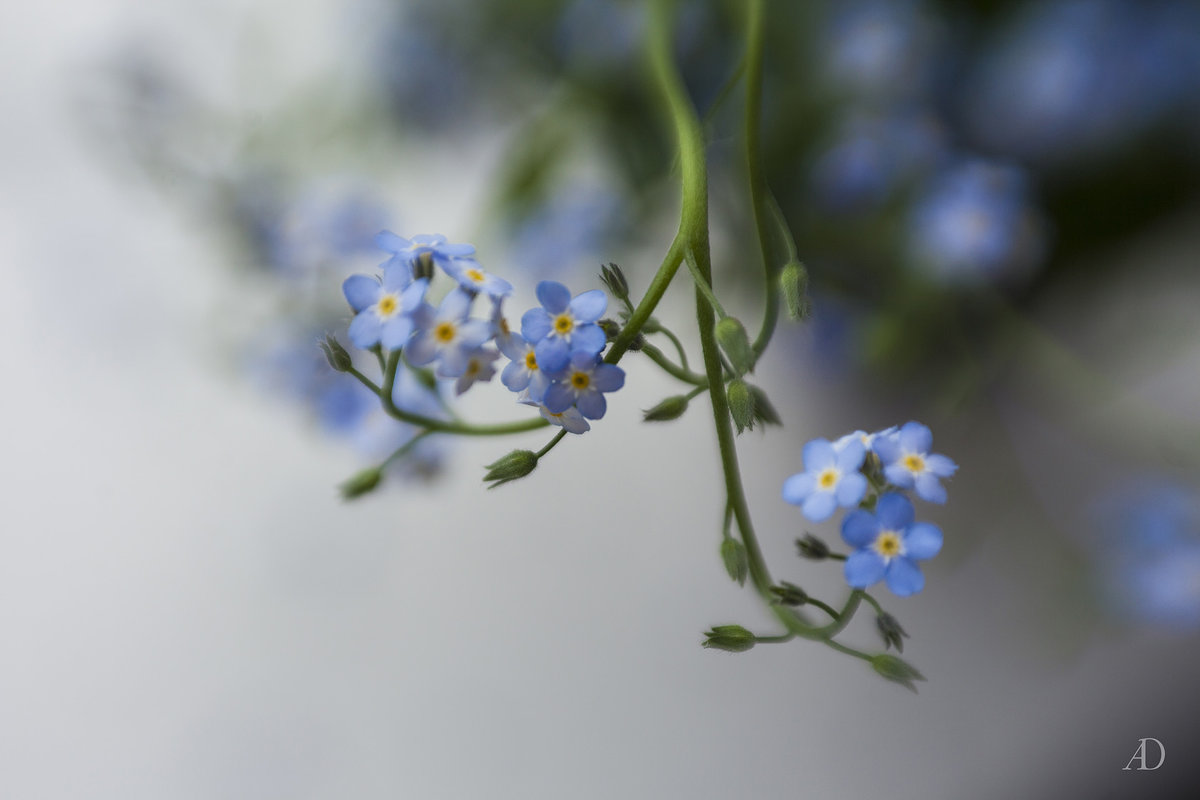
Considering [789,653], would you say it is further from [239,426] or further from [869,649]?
[239,426]

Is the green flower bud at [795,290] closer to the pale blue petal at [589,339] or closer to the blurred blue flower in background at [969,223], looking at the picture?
the pale blue petal at [589,339]

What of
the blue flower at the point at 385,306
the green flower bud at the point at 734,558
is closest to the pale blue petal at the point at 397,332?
the blue flower at the point at 385,306

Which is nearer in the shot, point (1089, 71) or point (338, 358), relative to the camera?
point (338, 358)

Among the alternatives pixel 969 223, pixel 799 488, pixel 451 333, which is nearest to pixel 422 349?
pixel 451 333

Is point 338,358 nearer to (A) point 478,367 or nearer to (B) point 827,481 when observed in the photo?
(A) point 478,367

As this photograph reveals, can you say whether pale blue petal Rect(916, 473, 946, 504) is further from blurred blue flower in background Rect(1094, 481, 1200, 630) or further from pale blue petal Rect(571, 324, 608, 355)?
blurred blue flower in background Rect(1094, 481, 1200, 630)

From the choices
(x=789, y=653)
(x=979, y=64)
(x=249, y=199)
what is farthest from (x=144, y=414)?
(x=979, y=64)
